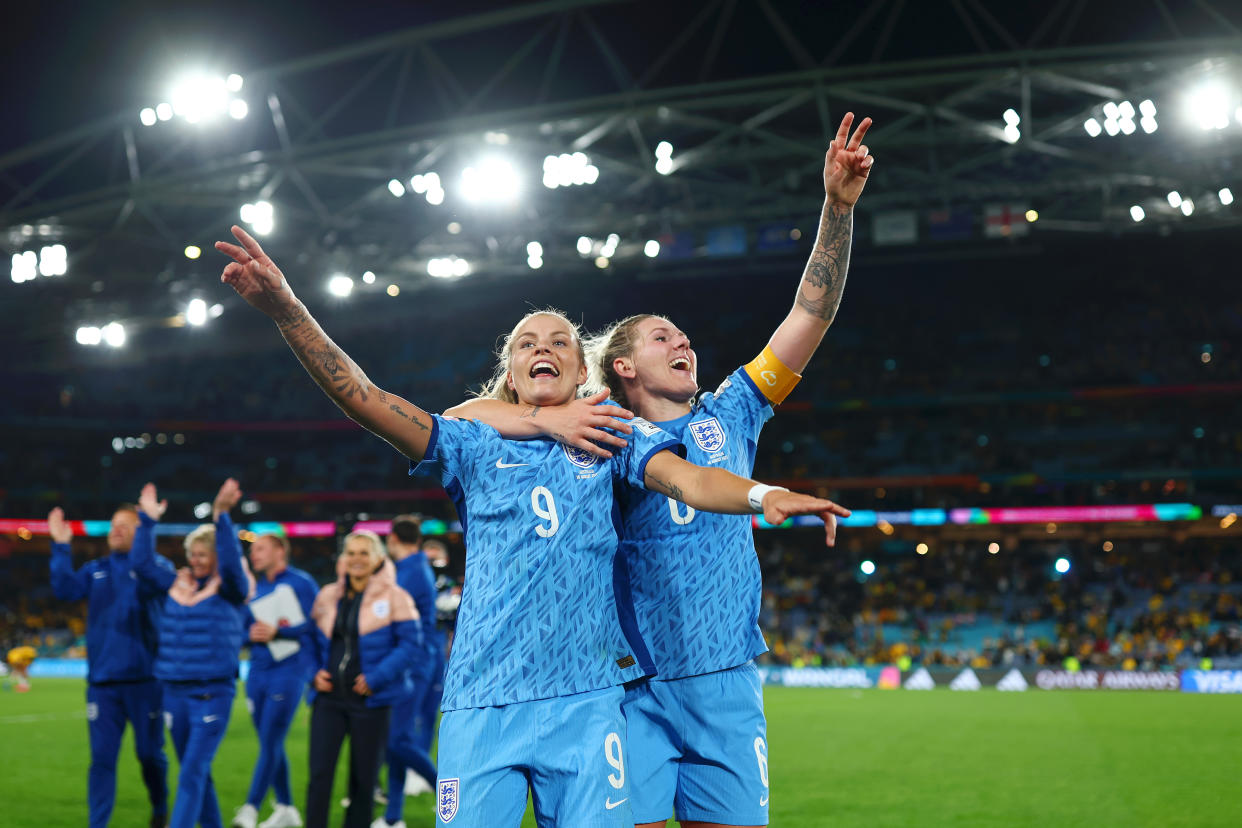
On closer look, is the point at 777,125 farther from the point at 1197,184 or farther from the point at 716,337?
the point at 716,337

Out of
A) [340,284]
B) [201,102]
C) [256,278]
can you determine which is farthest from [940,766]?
[340,284]

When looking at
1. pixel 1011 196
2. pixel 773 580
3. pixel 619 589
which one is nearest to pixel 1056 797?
pixel 619 589

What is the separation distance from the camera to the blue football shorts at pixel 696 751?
3.44 meters

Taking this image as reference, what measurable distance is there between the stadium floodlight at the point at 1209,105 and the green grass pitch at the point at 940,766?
10.6 m

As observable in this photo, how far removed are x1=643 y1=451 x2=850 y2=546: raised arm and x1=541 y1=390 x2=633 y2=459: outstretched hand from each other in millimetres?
156

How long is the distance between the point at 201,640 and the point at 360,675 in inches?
53.4

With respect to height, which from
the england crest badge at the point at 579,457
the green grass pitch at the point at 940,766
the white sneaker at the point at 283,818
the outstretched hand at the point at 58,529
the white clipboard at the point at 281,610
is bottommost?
the green grass pitch at the point at 940,766

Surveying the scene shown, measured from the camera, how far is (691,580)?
363cm

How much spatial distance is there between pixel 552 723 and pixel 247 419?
44.5 metres

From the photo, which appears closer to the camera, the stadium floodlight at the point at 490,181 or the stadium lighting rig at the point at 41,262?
the stadium floodlight at the point at 490,181

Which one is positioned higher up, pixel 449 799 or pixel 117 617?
pixel 117 617

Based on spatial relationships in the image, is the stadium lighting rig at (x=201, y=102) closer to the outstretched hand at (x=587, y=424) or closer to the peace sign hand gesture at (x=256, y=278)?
the peace sign hand gesture at (x=256, y=278)

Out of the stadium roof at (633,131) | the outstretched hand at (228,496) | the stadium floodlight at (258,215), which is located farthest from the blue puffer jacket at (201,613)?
the stadium floodlight at (258,215)

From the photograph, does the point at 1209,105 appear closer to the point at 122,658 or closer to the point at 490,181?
the point at 490,181
